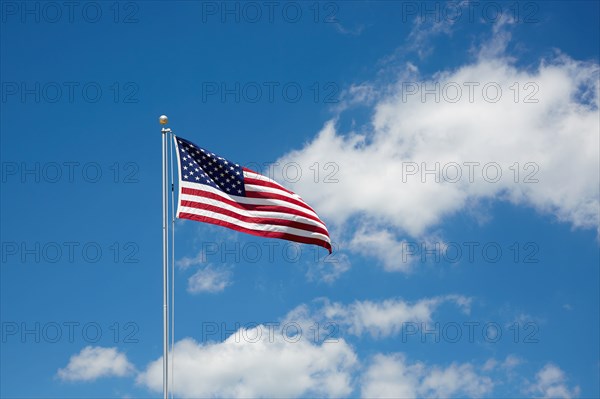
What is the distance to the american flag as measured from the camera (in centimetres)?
2805

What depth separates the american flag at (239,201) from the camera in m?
28.0

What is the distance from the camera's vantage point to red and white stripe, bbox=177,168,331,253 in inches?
1102

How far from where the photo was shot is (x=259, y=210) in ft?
96.1

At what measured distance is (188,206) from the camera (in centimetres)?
2773

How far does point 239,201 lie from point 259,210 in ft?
2.63

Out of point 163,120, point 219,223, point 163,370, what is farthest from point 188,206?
point 163,370

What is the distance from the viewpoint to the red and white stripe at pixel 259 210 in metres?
28.0

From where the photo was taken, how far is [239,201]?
2902 cm

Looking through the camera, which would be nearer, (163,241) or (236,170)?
(163,241)

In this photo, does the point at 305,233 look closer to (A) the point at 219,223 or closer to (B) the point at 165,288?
(A) the point at 219,223

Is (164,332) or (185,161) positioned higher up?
(185,161)

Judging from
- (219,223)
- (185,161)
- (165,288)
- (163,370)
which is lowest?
(163,370)

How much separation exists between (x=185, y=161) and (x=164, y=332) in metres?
5.87

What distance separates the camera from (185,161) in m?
28.5
